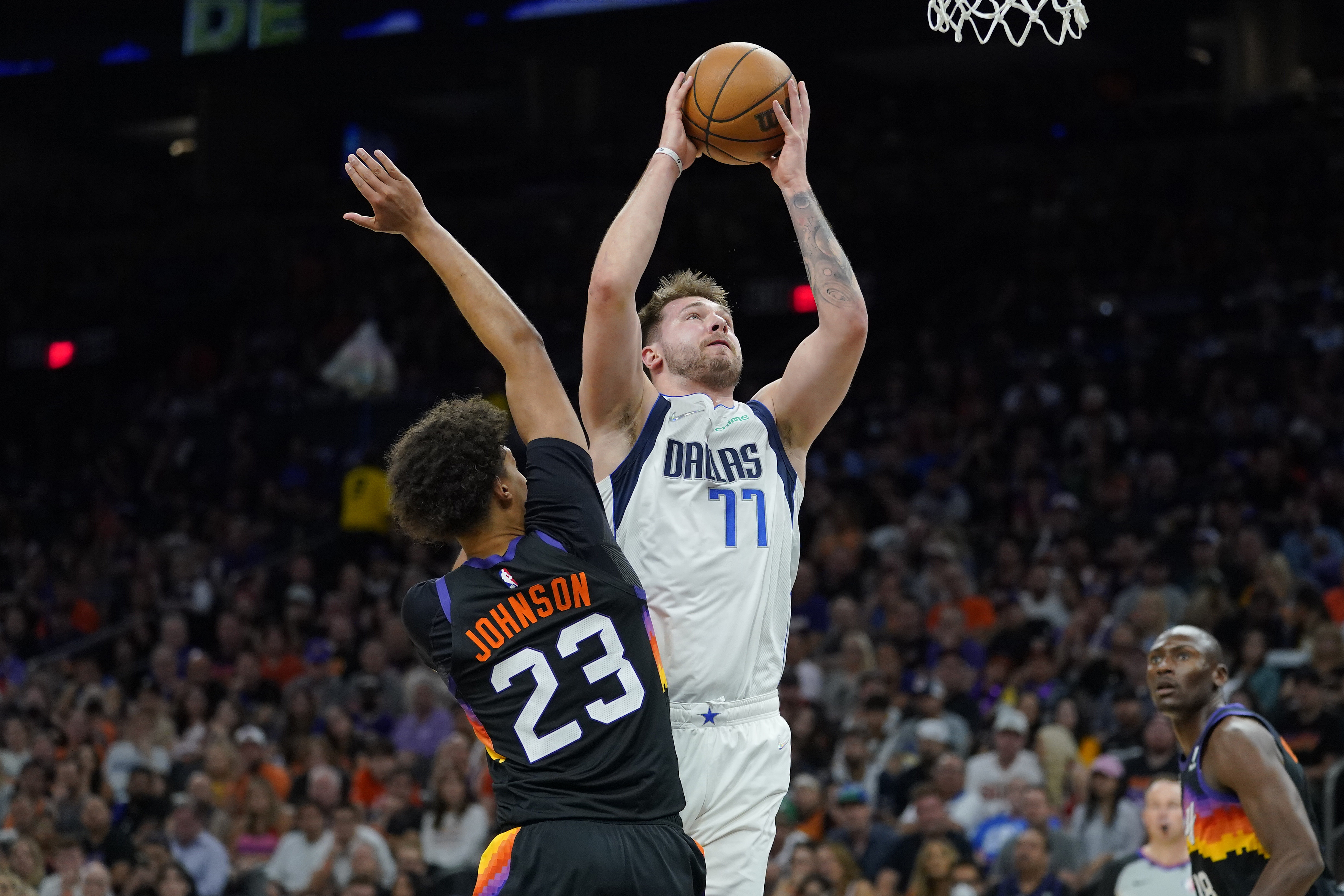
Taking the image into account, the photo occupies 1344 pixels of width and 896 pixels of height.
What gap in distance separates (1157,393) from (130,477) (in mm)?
12223

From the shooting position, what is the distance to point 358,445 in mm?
19156

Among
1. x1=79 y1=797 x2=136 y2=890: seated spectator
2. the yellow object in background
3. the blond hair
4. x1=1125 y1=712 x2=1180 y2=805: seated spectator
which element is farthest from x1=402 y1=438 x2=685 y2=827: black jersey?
the yellow object in background

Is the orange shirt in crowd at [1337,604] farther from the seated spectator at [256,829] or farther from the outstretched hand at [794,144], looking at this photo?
the outstretched hand at [794,144]

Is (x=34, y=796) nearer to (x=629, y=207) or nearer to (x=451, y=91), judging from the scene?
(x=629, y=207)

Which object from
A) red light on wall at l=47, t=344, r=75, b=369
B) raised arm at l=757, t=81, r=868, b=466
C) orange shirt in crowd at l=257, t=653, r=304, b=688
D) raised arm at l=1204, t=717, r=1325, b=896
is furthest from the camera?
red light on wall at l=47, t=344, r=75, b=369

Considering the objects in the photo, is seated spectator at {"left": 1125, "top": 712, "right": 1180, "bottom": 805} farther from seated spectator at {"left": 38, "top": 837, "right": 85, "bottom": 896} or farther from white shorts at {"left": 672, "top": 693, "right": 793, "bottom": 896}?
seated spectator at {"left": 38, "top": 837, "right": 85, "bottom": 896}

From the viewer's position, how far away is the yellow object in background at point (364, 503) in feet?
52.3

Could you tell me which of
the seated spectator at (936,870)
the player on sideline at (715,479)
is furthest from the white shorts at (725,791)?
the seated spectator at (936,870)

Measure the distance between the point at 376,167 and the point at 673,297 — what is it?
100 centimetres

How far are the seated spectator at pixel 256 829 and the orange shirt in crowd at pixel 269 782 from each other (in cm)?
12

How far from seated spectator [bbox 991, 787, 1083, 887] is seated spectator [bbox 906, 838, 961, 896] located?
0.36 meters

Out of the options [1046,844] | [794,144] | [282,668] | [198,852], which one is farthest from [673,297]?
[282,668]

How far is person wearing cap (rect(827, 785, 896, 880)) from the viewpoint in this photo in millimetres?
8867

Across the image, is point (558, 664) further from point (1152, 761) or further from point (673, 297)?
point (1152, 761)
